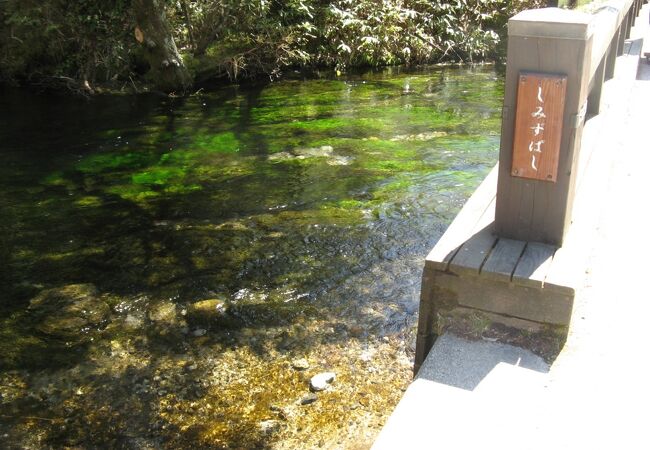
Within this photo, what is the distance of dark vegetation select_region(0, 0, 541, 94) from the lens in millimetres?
10867

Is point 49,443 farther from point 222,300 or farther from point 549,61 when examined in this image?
point 549,61

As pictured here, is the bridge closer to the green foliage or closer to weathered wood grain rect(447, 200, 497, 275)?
weathered wood grain rect(447, 200, 497, 275)

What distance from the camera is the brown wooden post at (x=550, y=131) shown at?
2588 mm

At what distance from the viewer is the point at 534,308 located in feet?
9.04

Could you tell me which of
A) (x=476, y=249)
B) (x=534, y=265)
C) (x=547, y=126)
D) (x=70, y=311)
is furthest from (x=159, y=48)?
(x=534, y=265)

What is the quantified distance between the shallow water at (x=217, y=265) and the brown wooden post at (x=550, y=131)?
1.25 meters

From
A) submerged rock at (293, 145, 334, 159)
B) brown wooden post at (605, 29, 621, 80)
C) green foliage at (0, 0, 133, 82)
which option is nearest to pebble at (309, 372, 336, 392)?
submerged rock at (293, 145, 334, 159)

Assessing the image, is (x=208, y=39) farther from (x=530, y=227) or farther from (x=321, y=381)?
(x=530, y=227)

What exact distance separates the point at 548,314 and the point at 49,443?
2.55 metres

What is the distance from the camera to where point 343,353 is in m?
3.95

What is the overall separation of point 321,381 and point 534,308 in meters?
1.40

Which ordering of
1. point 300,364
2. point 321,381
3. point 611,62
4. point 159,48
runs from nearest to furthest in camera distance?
point 321,381, point 300,364, point 611,62, point 159,48

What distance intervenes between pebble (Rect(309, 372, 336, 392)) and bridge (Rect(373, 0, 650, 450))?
717 mm

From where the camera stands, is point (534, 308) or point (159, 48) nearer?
point (534, 308)
